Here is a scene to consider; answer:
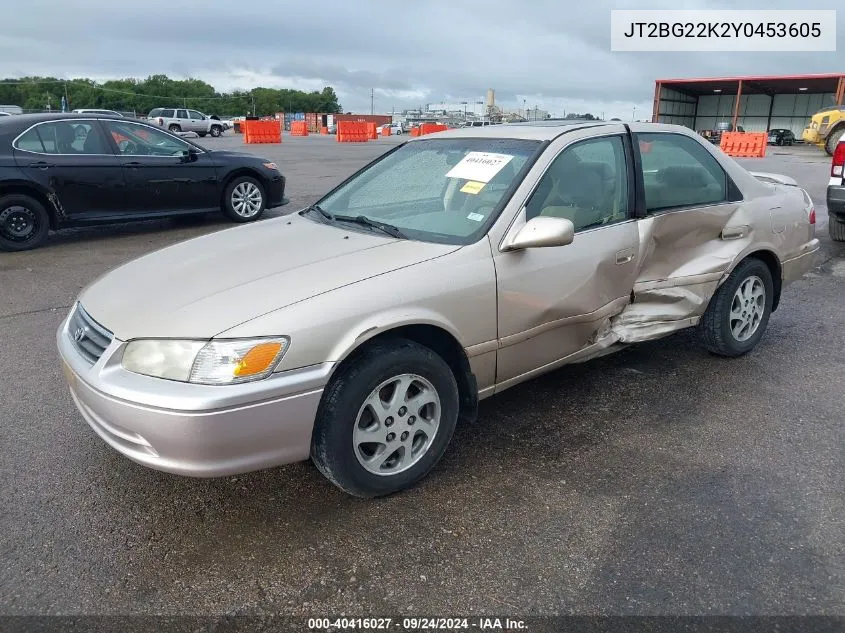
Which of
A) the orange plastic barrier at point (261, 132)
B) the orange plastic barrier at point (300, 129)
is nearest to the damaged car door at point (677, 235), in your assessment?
the orange plastic barrier at point (261, 132)

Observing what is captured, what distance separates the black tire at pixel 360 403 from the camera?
250 centimetres

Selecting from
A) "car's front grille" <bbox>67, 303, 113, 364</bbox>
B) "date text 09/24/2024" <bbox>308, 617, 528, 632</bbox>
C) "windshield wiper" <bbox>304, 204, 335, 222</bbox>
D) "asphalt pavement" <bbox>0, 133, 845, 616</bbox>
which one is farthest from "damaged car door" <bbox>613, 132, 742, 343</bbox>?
"car's front grille" <bbox>67, 303, 113, 364</bbox>

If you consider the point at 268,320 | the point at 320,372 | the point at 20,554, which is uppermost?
the point at 268,320

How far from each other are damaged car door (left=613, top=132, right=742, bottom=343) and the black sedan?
21.1 feet

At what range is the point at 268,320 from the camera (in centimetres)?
240

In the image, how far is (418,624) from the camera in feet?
7.03

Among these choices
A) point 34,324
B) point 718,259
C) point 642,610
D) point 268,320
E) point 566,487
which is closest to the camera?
point 642,610

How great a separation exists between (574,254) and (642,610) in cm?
168

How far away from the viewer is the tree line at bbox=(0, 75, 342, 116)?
375 feet

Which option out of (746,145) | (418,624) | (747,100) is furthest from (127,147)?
(747,100)

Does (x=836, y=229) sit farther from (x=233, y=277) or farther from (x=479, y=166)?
(x=233, y=277)

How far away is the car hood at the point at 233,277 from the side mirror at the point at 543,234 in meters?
0.31

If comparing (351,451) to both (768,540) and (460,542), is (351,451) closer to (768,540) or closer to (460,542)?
(460,542)

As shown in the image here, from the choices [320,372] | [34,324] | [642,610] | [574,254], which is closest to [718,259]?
[574,254]
